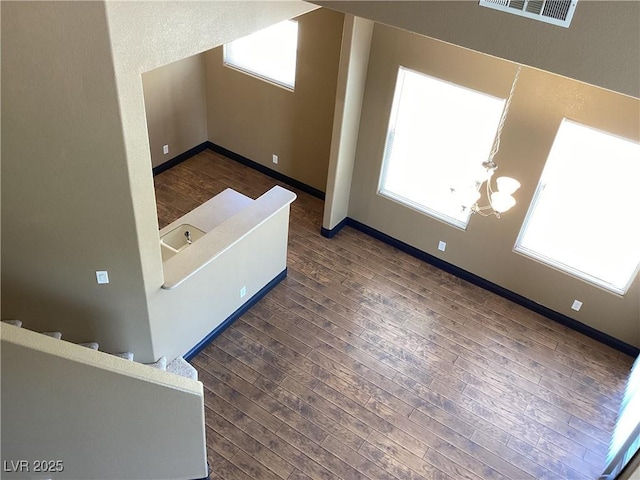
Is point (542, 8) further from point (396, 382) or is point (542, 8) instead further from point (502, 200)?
point (396, 382)

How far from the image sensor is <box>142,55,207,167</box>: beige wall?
7.22 m

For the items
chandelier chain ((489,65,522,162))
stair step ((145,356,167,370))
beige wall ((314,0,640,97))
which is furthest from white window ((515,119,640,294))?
stair step ((145,356,167,370))

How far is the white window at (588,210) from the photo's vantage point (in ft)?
17.3

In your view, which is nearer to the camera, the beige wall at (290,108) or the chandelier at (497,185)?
the chandelier at (497,185)

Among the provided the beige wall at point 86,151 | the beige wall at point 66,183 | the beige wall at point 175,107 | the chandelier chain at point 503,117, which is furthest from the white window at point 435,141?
the beige wall at point 66,183

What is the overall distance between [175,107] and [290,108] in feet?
5.31

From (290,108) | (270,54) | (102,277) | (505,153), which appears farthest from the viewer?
(290,108)

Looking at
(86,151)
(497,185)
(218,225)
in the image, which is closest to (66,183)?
(86,151)

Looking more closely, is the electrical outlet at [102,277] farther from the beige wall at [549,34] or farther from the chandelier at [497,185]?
the chandelier at [497,185]

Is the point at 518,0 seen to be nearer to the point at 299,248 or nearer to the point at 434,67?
the point at 434,67

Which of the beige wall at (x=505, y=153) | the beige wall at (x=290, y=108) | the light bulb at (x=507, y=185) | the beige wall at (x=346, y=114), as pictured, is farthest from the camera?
the beige wall at (x=290, y=108)

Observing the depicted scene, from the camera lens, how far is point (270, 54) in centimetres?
722

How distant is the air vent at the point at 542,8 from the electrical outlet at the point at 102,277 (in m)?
3.37

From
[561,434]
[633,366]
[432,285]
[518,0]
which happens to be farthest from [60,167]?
[633,366]
